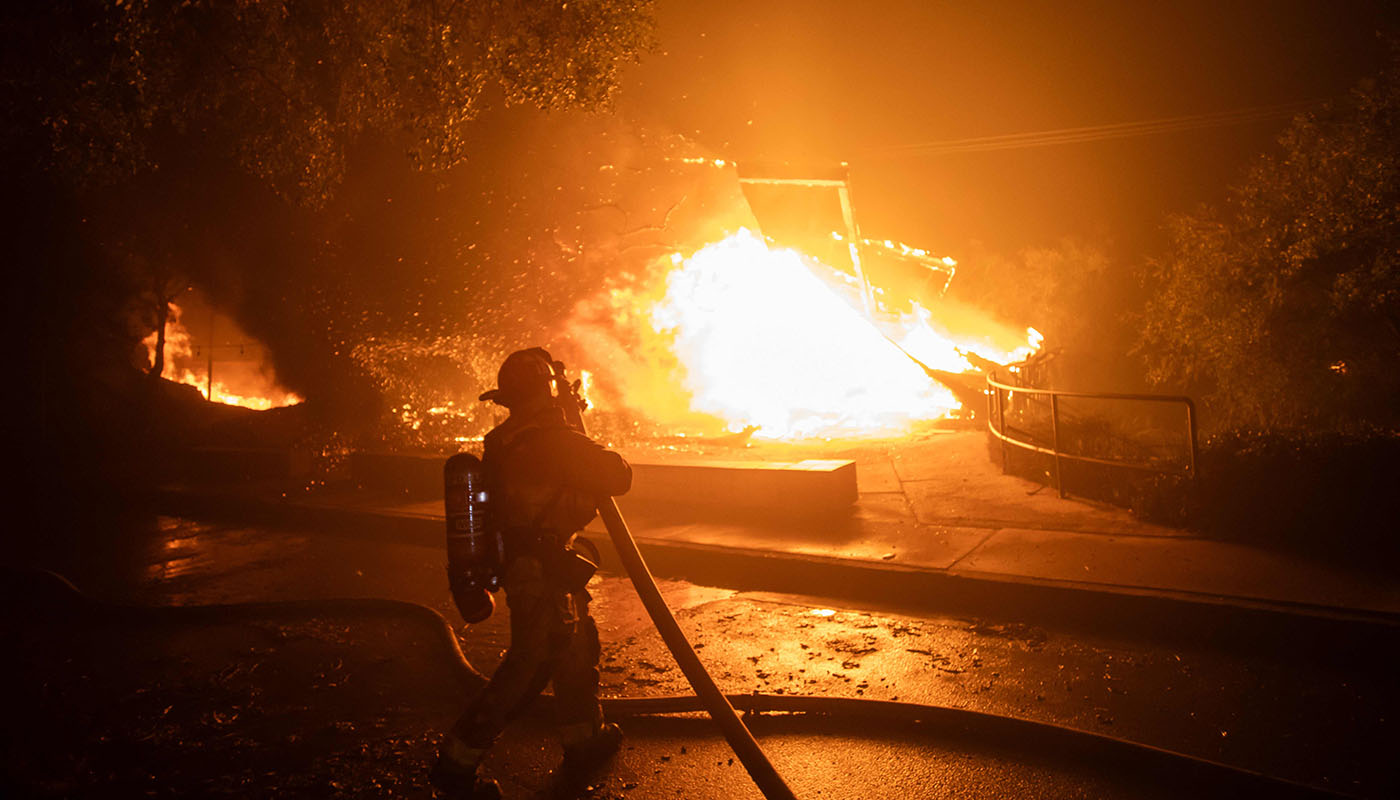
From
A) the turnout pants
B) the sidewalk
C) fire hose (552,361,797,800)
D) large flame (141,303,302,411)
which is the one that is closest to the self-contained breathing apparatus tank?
the turnout pants

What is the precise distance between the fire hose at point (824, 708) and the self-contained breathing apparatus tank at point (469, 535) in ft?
3.56

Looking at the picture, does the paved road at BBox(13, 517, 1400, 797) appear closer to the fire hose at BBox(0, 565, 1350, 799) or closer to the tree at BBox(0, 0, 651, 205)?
the fire hose at BBox(0, 565, 1350, 799)

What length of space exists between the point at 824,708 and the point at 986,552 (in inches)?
128

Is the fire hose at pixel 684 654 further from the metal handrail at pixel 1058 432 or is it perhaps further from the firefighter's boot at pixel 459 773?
the metal handrail at pixel 1058 432

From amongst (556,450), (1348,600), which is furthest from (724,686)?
(1348,600)

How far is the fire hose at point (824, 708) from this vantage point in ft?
11.3

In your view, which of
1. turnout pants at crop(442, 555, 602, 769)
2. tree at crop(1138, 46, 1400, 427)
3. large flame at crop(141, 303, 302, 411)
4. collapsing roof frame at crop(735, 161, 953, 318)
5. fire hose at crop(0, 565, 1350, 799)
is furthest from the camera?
large flame at crop(141, 303, 302, 411)

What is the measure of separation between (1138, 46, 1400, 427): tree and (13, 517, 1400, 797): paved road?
Result: 1169cm

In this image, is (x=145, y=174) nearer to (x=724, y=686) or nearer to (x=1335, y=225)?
(x=724, y=686)

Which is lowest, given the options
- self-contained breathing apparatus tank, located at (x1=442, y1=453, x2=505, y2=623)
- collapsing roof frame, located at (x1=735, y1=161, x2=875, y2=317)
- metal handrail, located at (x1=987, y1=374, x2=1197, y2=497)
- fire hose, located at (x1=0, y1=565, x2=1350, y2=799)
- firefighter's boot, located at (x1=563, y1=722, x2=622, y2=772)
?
firefighter's boot, located at (x1=563, y1=722, x2=622, y2=772)

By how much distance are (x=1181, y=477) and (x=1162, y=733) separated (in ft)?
13.6

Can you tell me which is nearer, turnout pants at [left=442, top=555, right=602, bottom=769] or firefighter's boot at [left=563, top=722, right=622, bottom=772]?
turnout pants at [left=442, top=555, right=602, bottom=769]

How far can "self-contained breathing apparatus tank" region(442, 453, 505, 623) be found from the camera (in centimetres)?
357

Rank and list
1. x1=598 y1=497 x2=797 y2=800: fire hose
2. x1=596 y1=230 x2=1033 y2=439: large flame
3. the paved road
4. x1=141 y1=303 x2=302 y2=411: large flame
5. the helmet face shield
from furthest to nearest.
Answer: x1=141 y1=303 x2=302 y2=411: large flame → x1=596 y1=230 x2=1033 y2=439: large flame → the helmet face shield → the paved road → x1=598 y1=497 x2=797 y2=800: fire hose
